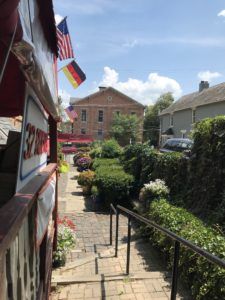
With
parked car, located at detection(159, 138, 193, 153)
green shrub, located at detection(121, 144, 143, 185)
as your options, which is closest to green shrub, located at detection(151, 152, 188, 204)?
green shrub, located at detection(121, 144, 143, 185)

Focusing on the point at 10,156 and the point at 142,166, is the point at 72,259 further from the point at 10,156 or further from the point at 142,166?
the point at 142,166

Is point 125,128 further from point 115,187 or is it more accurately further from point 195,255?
point 195,255

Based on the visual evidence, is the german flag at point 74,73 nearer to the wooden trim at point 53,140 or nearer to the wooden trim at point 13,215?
the wooden trim at point 53,140

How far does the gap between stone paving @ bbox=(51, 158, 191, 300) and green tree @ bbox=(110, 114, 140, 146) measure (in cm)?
4334

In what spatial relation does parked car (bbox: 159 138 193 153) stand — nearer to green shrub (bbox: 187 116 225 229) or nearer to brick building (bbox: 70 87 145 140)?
green shrub (bbox: 187 116 225 229)

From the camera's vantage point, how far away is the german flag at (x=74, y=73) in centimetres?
1037

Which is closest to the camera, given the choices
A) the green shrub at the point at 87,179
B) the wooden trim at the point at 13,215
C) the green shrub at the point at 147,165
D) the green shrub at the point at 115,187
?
the wooden trim at the point at 13,215

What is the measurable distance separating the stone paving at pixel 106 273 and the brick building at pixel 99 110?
46172 mm

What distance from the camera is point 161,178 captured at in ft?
32.8

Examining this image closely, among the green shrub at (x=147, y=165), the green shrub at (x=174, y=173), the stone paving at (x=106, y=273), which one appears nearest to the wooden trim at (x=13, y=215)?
the stone paving at (x=106, y=273)

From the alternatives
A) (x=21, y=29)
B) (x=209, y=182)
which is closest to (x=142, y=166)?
(x=209, y=182)

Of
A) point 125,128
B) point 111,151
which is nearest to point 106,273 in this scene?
point 111,151

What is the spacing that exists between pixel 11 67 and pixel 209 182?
592 cm

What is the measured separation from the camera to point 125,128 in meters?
53.4
